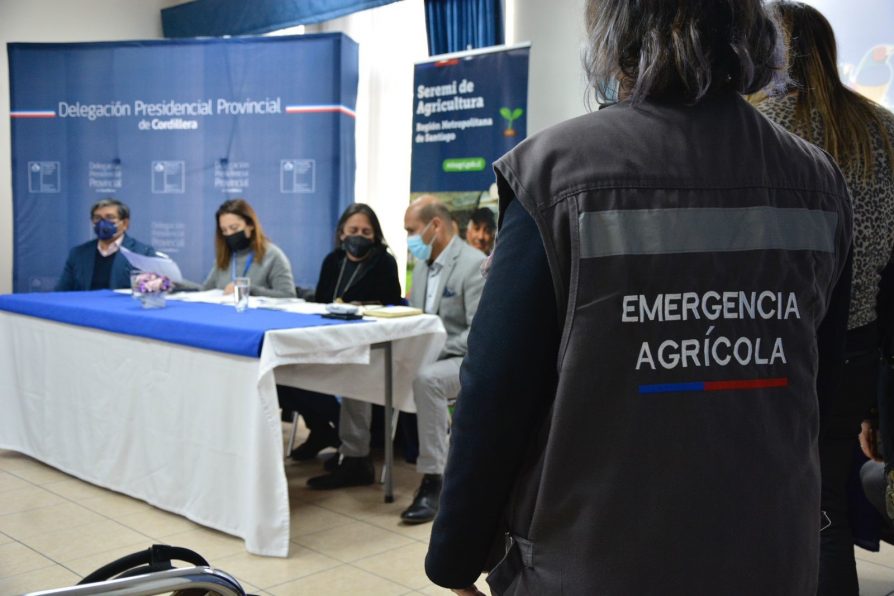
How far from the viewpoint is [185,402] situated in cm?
304

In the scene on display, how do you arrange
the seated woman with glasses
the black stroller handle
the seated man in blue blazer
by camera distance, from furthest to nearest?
the seated man in blue blazer → the seated woman with glasses → the black stroller handle

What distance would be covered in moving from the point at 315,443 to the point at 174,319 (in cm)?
124

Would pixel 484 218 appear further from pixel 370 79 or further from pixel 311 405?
pixel 370 79

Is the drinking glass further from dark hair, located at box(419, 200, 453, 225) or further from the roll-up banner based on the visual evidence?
the roll-up banner

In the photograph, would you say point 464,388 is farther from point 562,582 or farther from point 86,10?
point 86,10

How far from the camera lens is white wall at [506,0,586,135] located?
512 centimetres

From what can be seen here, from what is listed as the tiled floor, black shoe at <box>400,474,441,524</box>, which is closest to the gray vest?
the tiled floor

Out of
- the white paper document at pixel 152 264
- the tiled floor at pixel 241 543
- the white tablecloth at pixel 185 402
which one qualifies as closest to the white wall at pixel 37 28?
the white tablecloth at pixel 185 402

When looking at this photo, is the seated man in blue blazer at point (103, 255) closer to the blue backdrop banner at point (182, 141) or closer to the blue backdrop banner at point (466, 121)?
the blue backdrop banner at point (182, 141)

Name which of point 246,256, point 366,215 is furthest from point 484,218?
point 246,256

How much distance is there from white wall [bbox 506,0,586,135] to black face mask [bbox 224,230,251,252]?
183 cm

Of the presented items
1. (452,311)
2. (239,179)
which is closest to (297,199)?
(239,179)

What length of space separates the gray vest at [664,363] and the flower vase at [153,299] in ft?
9.30

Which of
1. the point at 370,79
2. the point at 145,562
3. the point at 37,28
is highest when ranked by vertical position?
the point at 37,28
